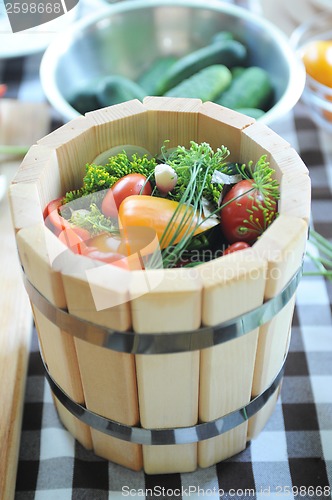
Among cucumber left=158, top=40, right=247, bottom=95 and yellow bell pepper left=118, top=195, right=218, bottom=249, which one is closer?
yellow bell pepper left=118, top=195, right=218, bottom=249

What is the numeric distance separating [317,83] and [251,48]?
0.19 meters

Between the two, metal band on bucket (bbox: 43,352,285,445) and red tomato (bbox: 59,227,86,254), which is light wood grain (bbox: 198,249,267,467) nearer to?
metal band on bucket (bbox: 43,352,285,445)

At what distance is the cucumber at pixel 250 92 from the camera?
125 centimetres

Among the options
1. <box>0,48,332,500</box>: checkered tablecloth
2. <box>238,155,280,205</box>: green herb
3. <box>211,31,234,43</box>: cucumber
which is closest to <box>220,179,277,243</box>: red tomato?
<box>238,155,280,205</box>: green herb

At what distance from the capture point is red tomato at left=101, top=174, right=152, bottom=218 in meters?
0.80

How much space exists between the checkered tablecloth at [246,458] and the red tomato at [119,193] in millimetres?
363

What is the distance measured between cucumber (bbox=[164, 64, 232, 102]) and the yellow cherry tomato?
18cm

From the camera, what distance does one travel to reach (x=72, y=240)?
74 centimetres

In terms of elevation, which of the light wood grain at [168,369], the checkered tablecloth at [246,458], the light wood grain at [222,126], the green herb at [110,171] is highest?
the light wood grain at [222,126]

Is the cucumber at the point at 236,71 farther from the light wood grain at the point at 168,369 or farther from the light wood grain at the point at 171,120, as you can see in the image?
the light wood grain at the point at 168,369

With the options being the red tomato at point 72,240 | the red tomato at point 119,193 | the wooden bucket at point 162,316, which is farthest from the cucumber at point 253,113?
the red tomato at point 72,240

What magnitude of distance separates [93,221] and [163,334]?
17 centimetres

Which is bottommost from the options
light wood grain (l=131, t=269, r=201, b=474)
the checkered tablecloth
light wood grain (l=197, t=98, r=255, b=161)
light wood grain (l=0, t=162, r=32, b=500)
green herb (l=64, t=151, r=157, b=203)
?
the checkered tablecloth

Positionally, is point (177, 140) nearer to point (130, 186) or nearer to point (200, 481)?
point (130, 186)
